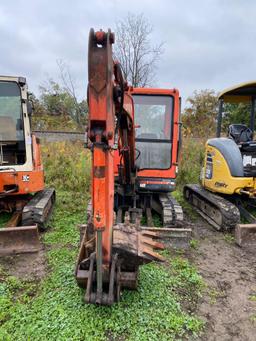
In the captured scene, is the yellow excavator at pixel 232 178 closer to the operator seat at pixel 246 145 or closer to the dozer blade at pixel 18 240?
the operator seat at pixel 246 145

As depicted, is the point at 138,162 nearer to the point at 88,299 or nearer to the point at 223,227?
the point at 223,227

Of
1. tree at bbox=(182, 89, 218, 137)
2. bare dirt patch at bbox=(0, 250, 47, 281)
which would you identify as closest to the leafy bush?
bare dirt patch at bbox=(0, 250, 47, 281)

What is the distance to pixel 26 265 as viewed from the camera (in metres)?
3.74

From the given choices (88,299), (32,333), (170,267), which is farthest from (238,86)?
(32,333)

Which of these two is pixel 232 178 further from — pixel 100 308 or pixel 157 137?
pixel 100 308

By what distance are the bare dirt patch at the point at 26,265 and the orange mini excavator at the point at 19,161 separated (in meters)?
0.54

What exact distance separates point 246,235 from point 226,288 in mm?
1313

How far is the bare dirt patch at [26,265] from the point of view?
11.5ft

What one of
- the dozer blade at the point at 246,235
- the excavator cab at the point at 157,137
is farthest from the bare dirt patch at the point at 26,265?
the dozer blade at the point at 246,235

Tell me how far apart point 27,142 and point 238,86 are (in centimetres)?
361

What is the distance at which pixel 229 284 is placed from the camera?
3.41 metres

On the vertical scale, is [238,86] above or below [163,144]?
above

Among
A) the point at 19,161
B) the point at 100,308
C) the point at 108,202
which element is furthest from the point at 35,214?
the point at 108,202

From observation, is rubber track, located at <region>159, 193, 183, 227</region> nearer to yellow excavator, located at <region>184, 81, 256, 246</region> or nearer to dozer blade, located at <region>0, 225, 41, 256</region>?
yellow excavator, located at <region>184, 81, 256, 246</region>
